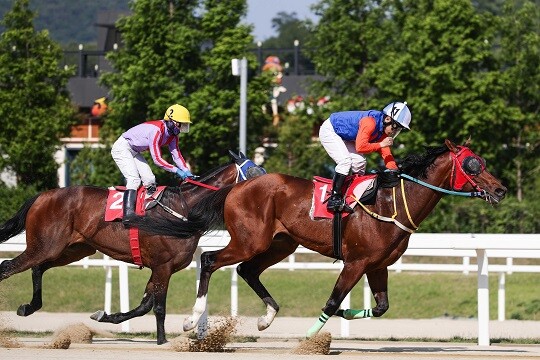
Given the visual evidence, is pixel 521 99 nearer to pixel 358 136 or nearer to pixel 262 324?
pixel 358 136

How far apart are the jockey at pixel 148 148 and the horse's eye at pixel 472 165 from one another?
262 centimetres

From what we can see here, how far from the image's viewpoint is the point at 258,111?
1078 inches

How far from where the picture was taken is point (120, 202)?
36.6 feet

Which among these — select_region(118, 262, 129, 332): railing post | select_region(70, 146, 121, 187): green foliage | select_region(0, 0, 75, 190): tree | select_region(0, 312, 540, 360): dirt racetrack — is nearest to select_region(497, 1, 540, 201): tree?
select_region(70, 146, 121, 187): green foliage

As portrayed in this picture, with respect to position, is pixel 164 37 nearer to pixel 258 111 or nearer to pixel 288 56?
pixel 258 111

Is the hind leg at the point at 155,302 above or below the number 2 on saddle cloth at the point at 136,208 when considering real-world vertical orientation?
below

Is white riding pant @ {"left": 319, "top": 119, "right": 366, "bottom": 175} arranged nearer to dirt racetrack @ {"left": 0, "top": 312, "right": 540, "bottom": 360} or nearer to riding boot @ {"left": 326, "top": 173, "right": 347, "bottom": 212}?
riding boot @ {"left": 326, "top": 173, "right": 347, "bottom": 212}

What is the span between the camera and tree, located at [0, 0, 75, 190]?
26.1 metres

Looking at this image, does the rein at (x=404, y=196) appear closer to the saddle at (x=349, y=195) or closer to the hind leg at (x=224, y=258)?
the saddle at (x=349, y=195)

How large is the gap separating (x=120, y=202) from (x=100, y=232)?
324 millimetres

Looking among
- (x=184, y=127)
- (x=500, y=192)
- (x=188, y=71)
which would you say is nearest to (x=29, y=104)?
(x=188, y=71)

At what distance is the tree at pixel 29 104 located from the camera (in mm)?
26141

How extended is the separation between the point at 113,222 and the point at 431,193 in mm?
2905

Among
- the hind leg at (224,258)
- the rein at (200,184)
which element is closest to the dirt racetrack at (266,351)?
the hind leg at (224,258)
